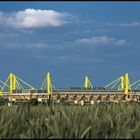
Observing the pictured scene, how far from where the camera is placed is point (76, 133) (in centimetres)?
762

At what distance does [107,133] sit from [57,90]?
61997 mm

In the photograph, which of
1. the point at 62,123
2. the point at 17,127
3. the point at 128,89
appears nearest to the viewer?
the point at 62,123

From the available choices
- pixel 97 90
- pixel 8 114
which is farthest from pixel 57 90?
pixel 8 114

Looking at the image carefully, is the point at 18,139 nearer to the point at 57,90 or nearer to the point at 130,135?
the point at 130,135

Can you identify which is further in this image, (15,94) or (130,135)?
(15,94)

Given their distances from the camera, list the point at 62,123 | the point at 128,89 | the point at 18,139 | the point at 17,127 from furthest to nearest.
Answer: the point at 128,89 → the point at 17,127 → the point at 62,123 → the point at 18,139

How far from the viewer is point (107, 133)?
8398 millimetres

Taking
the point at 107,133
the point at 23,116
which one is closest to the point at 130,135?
the point at 107,133

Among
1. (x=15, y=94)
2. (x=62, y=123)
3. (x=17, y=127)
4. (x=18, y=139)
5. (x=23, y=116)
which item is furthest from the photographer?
(x=15, y=94)

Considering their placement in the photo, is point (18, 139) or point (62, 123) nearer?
point (18, 139)

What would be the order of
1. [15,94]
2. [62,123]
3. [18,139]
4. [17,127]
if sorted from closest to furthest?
[18,139] → [62,123] → [17,127] → [15,94]

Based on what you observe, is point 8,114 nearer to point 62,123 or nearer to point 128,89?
point 62,123

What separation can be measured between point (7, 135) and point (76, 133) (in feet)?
5.38

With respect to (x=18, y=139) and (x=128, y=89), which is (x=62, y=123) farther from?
(x=128, y=89)
